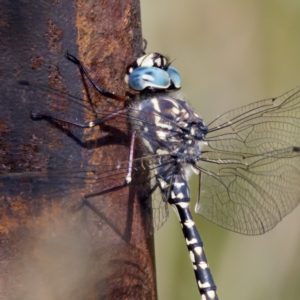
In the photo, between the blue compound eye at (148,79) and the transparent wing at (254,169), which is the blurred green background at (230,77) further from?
the blue compound eye at (148,79)

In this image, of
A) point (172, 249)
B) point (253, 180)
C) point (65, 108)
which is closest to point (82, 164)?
point (65, 108)

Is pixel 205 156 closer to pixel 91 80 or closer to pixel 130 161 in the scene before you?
pixel 130 161

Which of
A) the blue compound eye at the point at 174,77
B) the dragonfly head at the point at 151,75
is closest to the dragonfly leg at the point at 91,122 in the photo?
the dragonfly head at the point at 151,75

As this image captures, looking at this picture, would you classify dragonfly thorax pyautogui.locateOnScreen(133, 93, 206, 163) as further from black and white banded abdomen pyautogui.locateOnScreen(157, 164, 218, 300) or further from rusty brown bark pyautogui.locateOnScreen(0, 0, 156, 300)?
rusty brown bark pyautogui.locateOnScreen(0, 0, 156, 300)

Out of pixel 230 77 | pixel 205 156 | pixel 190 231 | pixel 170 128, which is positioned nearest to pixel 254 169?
pixel 205 156

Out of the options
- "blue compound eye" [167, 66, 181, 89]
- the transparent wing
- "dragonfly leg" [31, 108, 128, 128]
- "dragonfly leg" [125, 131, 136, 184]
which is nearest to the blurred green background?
the transparent wing

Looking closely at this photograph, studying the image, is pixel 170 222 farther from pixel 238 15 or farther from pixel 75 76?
pixel 75 76
